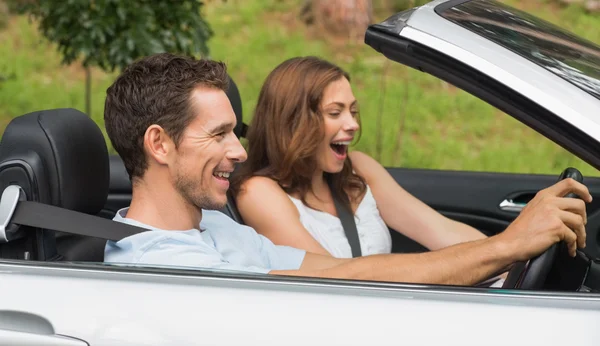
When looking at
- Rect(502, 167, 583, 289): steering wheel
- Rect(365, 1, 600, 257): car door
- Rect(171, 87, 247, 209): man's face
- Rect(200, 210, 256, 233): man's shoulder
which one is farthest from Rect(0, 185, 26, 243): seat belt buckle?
Rect(502, 167, 583, 289): steering wheel

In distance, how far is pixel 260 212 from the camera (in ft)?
9.59

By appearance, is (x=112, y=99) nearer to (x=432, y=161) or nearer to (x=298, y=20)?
(x=432, y=161)

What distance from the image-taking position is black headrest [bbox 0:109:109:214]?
212 cm

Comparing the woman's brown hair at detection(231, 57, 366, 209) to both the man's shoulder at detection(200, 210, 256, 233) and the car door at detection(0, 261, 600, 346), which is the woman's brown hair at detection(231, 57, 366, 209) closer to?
the man's shoulder at detection(200, 210, 256, 233)

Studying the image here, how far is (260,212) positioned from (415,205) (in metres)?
0.61

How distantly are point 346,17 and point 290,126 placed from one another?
5586 mm

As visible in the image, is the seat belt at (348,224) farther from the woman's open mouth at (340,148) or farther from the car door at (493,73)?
the car door at (493,73)

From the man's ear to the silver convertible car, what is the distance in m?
0.20

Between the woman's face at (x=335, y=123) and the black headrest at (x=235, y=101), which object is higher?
the black headrest at (x=235, y=101)

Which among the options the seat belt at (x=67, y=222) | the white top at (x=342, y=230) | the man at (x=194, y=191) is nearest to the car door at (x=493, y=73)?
the man at (x=194, y=191)

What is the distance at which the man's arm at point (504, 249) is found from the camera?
79.6 inches

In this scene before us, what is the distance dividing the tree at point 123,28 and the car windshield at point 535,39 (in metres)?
2.44

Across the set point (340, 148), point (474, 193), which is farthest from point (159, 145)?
point (474, 193)

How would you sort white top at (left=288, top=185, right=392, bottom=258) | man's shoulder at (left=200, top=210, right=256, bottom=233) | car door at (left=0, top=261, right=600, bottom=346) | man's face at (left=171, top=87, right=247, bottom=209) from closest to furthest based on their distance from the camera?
car door at (left=0, top=261, right=600, bottom=346), man's face at (left=171, top=87, right=247, bottom=209), man's shoulder at (left=200, top=210, right=256, bottom=233), white top at (left=288, top=185, right=392, bottom=258)
